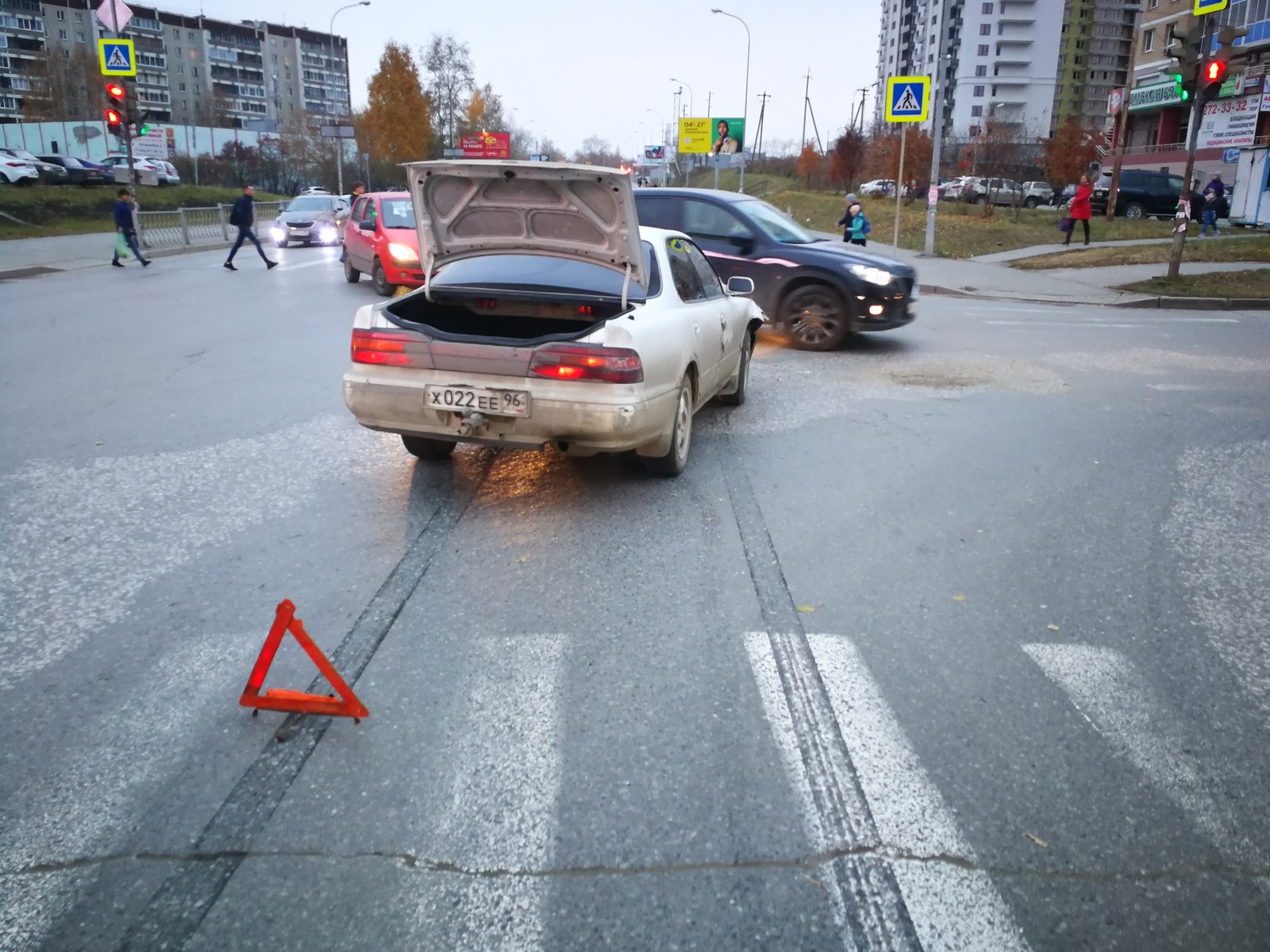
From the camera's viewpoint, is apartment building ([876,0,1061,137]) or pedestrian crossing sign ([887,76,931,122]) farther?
apartment building ([876,0,1061,137])

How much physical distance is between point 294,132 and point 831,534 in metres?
82.5

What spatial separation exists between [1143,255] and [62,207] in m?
36.8

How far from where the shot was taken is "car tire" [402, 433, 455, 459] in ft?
22.0

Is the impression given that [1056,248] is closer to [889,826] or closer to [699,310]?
[699,310]

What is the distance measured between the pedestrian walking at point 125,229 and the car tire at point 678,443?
19995 mm

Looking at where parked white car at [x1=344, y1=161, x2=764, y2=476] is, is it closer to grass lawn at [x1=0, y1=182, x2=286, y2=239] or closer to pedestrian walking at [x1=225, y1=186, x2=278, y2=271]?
pedestrian walking at [x1=225, y1=186, x2=278, y2=271]

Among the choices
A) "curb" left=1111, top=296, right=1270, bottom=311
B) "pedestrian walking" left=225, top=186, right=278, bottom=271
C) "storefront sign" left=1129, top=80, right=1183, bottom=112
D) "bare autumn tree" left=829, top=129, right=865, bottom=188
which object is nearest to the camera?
"curb" left=1111, top=296, right=1270, bottom=311

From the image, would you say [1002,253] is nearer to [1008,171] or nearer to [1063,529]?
[1063,529]

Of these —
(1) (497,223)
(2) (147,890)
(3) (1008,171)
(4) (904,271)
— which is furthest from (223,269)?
(3) (1008,171)

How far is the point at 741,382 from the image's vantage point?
29.0 feet

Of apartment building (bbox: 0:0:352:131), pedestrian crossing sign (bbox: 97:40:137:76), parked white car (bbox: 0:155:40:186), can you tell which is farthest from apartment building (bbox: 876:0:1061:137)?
pedestrian crossing sign (bbox: 97:40:137:76)

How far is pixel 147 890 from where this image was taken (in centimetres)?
260

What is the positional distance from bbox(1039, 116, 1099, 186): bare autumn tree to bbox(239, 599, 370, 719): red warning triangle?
2102 inches

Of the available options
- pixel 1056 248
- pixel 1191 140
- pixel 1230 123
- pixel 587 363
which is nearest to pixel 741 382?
pixel 587 363
